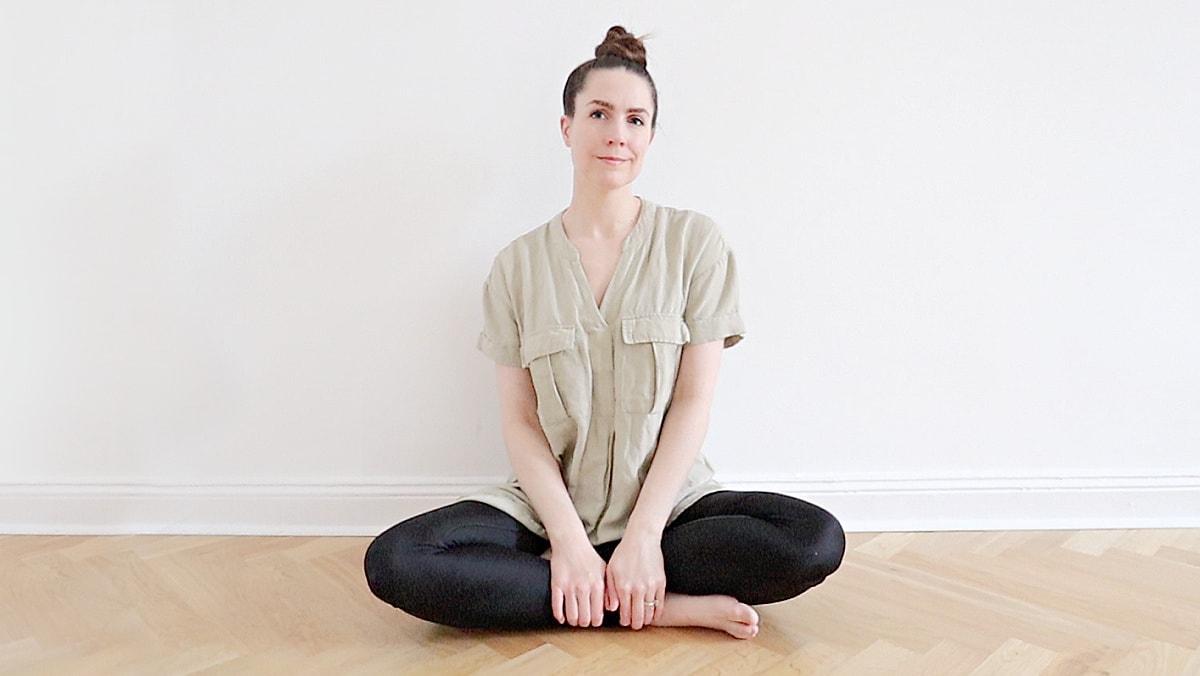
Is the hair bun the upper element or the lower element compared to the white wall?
upper

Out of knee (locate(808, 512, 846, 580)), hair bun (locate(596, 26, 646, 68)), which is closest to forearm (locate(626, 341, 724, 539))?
knee (locate(808, 512, 846, 580))

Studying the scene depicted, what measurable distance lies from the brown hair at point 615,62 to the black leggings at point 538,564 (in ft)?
2.07

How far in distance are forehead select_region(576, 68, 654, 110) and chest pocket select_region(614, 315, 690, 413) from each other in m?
0.32

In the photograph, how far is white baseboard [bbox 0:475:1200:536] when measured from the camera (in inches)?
66.9

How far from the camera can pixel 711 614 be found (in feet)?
4.02

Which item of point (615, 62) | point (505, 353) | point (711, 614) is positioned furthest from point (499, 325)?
point (711, 614)

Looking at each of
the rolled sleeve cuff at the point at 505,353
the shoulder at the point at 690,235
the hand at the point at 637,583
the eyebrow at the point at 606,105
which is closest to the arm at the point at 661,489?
the hand at the point at 637,583

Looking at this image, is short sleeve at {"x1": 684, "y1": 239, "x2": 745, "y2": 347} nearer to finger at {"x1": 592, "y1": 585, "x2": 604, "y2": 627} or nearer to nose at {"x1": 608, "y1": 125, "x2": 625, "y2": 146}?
nose at {"x1": 608, "y1": 125, "x2": 625, "y2": 146}

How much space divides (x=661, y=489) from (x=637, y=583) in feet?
0.49

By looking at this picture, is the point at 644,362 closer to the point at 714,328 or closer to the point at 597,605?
the point at 714,328

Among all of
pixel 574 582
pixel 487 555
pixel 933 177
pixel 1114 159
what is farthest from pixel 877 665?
pixel 1114 159

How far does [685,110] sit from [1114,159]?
0.80m

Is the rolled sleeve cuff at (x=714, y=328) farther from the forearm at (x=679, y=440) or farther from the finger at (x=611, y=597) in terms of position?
the finger at (x=611, y=597)

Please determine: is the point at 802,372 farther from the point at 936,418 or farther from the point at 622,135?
the point at 622,135
